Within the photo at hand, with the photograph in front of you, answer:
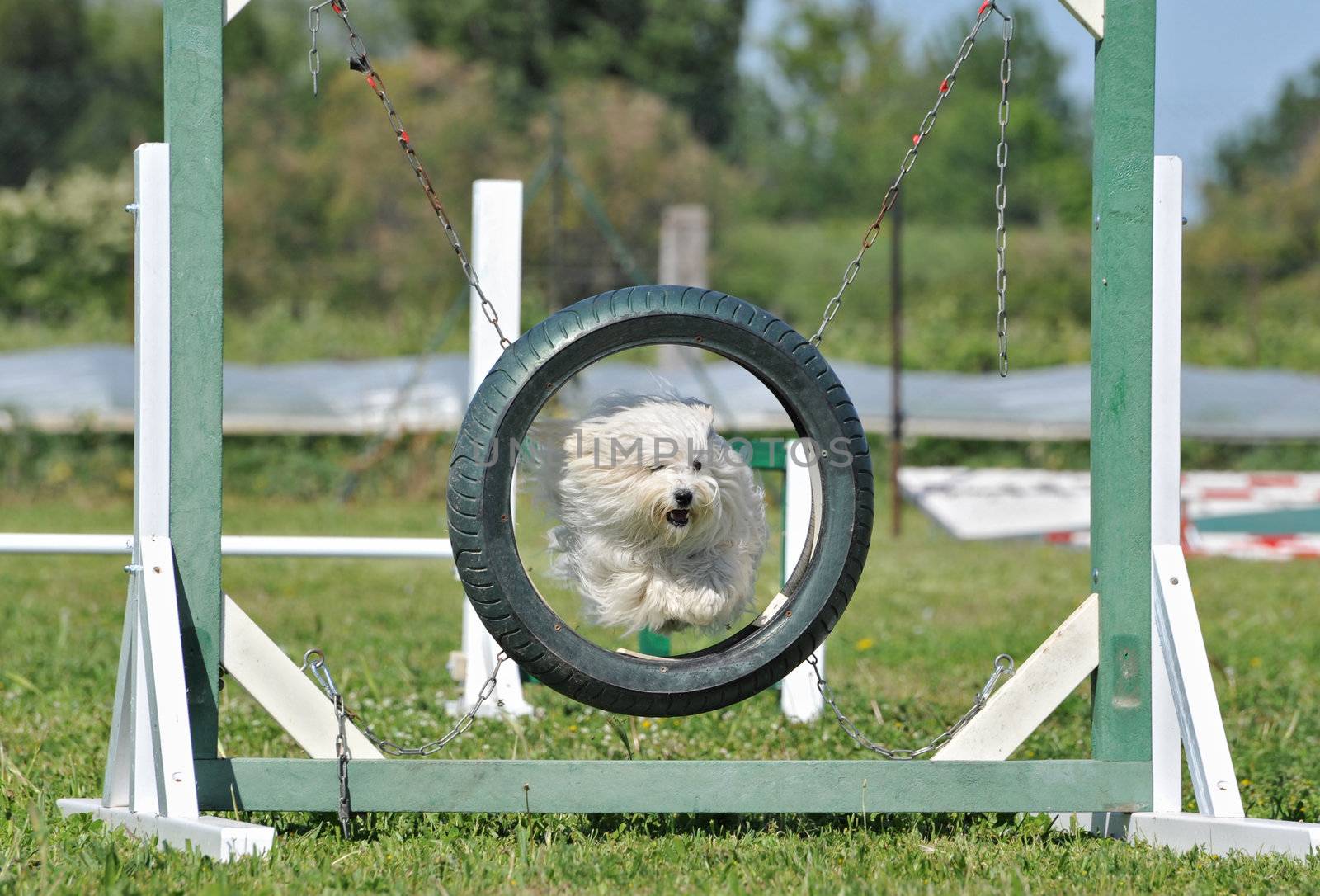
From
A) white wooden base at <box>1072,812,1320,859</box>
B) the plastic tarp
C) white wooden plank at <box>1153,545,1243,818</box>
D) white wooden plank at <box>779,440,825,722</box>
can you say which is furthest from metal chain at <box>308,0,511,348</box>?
the plastic tarp

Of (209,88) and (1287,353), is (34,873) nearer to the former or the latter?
(209,88)

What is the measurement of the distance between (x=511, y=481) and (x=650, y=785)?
0.78m

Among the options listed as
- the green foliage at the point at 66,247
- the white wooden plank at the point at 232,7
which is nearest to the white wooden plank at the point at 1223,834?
the white wooden plank at the point at 232,7

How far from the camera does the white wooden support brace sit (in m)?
4.59

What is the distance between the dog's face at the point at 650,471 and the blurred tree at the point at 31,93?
23.9 metres

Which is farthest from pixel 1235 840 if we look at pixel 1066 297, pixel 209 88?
pixel 1066 297

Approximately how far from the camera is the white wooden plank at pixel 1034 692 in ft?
11.3

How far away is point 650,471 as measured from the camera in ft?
10.6

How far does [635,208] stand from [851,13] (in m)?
13.9

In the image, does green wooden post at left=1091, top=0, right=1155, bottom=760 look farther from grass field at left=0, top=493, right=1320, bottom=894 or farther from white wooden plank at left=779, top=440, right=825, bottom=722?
white wooden plank at left=779, top=440, right=825, bottom=722

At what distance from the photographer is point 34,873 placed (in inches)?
115

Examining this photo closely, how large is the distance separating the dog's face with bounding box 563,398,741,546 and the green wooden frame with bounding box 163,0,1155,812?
1.79 ft

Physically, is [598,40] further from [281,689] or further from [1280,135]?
[281,689]

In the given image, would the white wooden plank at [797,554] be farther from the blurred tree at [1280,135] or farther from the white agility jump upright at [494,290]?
the blurred tree at [1280,135]
